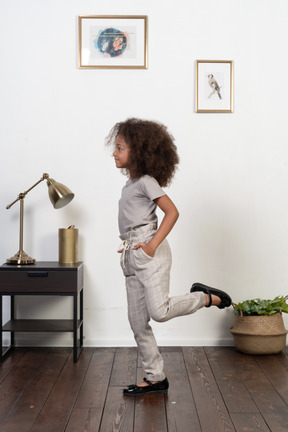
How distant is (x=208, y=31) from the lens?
3469 millimetres

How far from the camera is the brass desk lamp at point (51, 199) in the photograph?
314cm

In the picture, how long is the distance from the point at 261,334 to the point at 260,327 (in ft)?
0.18

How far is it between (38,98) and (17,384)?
1.75 meters

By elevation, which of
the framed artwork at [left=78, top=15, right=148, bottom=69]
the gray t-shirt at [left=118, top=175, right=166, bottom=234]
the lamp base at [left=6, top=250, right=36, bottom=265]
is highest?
the framed artwork at [left=78, top=15, right=148, bottom=69]

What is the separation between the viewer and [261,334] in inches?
125

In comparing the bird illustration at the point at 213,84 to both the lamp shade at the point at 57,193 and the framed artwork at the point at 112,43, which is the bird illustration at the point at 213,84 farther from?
the lamp shade at the point at 57,193

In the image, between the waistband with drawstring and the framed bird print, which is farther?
the framed bird print

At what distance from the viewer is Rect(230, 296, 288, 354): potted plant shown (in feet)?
10.5

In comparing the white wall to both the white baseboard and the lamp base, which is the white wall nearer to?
the white baseboard

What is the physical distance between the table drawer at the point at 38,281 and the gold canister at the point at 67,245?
7.7 inches

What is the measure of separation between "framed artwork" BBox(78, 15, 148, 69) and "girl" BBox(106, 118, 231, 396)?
1073mm

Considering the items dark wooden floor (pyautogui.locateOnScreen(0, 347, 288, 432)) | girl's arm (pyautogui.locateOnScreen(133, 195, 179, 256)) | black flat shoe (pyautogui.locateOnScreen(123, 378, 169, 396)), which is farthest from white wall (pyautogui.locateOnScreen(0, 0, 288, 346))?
girl's arm (pyautogui.locateOnScreen(133, 195, 179, 256))

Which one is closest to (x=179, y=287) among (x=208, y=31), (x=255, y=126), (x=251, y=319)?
(x=251, y=319)

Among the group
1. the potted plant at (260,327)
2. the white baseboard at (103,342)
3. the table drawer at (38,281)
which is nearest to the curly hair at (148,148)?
the table drawer at (38,281)
